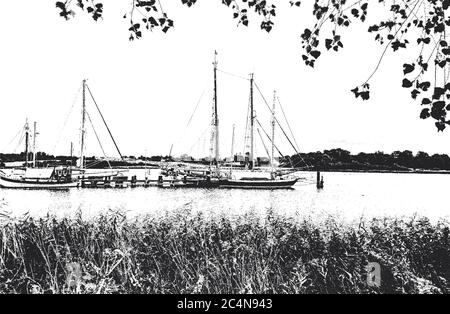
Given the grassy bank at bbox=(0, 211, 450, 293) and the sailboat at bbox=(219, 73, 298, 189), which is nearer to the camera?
the grassy bank at bbox=(0, 211, 450, 293)

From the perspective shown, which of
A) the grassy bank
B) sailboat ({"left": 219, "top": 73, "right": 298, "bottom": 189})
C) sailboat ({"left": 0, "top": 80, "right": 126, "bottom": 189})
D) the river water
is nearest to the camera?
the grassy bank

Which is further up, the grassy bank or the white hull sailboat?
the grassy bank

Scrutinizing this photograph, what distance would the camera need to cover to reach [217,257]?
222 inches

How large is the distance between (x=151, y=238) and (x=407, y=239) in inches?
163

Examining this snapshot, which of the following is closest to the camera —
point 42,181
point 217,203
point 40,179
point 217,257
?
point 217,257

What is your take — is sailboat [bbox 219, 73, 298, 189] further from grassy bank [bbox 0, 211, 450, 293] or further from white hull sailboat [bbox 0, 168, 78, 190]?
grassy bank [bbox 0, 211, 450, 293]

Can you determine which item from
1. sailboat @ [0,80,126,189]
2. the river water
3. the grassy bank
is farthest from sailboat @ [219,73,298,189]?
the grassy bank

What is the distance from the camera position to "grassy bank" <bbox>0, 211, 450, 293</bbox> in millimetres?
4750

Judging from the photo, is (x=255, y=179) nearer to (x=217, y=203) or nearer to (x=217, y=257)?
(x=217, y=203)

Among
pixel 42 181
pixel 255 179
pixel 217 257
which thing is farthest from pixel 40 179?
pixel 217 257

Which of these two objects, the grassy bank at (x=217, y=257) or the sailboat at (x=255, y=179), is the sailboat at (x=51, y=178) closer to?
the sailboat at (x=255, y=179)

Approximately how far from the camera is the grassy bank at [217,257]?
4750 mm

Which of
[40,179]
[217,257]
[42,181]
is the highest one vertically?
[217,257]
